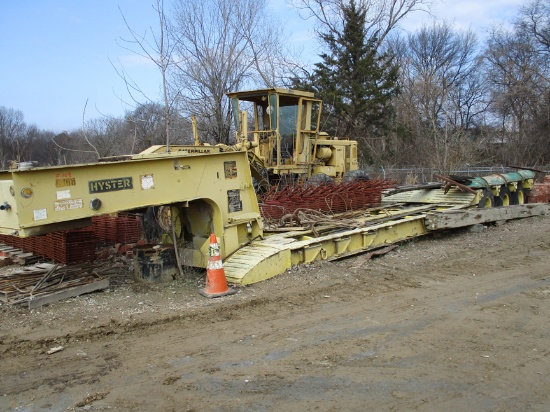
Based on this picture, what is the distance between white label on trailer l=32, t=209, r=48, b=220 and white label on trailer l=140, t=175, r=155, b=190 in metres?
1.15

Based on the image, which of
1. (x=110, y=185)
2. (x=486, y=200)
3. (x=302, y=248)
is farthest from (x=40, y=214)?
(x=486, y=200)

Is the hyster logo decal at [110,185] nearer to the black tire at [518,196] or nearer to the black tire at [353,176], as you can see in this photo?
the black tire at [353,176]

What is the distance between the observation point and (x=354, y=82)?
30328 millimetres

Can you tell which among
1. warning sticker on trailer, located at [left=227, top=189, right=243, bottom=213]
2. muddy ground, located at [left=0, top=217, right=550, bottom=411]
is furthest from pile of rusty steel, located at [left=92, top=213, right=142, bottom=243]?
warning sticker on trailer, located at [left=227, top=189, right=243, bottom=213]

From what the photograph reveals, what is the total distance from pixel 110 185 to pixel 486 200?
8932 mm

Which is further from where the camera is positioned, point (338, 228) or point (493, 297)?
point (338, 228)

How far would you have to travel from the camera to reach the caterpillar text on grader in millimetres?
5401

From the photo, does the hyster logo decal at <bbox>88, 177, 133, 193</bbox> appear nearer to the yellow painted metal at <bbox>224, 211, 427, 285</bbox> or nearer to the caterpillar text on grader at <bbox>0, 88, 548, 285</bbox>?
the caterpillar text on grader at <bbox>0, 88, 548, 285</bbox>

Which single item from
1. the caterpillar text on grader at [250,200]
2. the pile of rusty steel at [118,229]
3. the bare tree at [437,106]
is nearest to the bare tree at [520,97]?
the bare tree at [437,106]

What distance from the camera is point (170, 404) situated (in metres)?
3.50

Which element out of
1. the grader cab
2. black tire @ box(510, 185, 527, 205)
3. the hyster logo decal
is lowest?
black tire @ box(510, 185, 527, 205)

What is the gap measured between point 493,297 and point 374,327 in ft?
6.15

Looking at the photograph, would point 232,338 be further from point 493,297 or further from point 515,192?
point 515,192

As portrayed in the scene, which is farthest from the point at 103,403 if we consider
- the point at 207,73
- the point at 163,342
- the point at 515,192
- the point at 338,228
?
the point at 207,73
